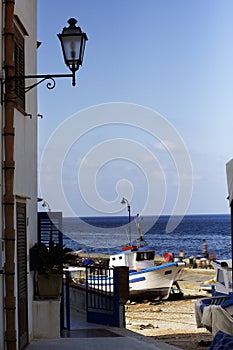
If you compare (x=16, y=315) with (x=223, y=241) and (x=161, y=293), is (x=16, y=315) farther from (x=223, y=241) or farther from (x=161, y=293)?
(x=223, y=241)

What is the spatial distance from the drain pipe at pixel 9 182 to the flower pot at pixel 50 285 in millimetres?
2154

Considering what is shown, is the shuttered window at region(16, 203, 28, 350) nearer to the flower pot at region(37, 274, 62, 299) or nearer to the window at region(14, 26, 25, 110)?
the flower pot at region(37, 274, 62, 299)

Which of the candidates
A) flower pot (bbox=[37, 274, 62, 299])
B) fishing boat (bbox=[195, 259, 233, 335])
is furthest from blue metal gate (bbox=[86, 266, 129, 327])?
flower pot (bbox=[37, 274, 62, 299])

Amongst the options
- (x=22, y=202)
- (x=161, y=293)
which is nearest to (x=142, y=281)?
(x=161, y=293)

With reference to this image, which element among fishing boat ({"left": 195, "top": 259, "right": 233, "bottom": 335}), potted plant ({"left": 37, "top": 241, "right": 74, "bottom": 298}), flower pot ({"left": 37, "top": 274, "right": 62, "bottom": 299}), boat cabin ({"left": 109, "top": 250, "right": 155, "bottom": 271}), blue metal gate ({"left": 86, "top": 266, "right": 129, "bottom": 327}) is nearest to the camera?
potted plant ({"left": 37, "top": 241, "right": 74, "bottom": 298})

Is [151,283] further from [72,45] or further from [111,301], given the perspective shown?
[72,45]

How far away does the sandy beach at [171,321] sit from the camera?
17.8 metres

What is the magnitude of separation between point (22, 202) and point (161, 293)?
23.4m

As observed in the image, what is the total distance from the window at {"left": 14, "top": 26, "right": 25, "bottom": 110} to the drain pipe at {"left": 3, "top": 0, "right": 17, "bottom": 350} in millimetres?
799

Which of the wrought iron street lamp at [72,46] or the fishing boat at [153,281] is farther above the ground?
the wrought iron street lamp at [72,46]

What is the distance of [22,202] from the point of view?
32.9 feet

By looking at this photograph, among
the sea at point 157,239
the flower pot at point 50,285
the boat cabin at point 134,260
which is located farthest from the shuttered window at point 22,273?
the sea at point 157,239

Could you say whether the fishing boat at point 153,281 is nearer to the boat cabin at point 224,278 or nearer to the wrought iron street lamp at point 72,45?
the boat cabin at point 224,278

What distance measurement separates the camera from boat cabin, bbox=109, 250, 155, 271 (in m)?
34.3
